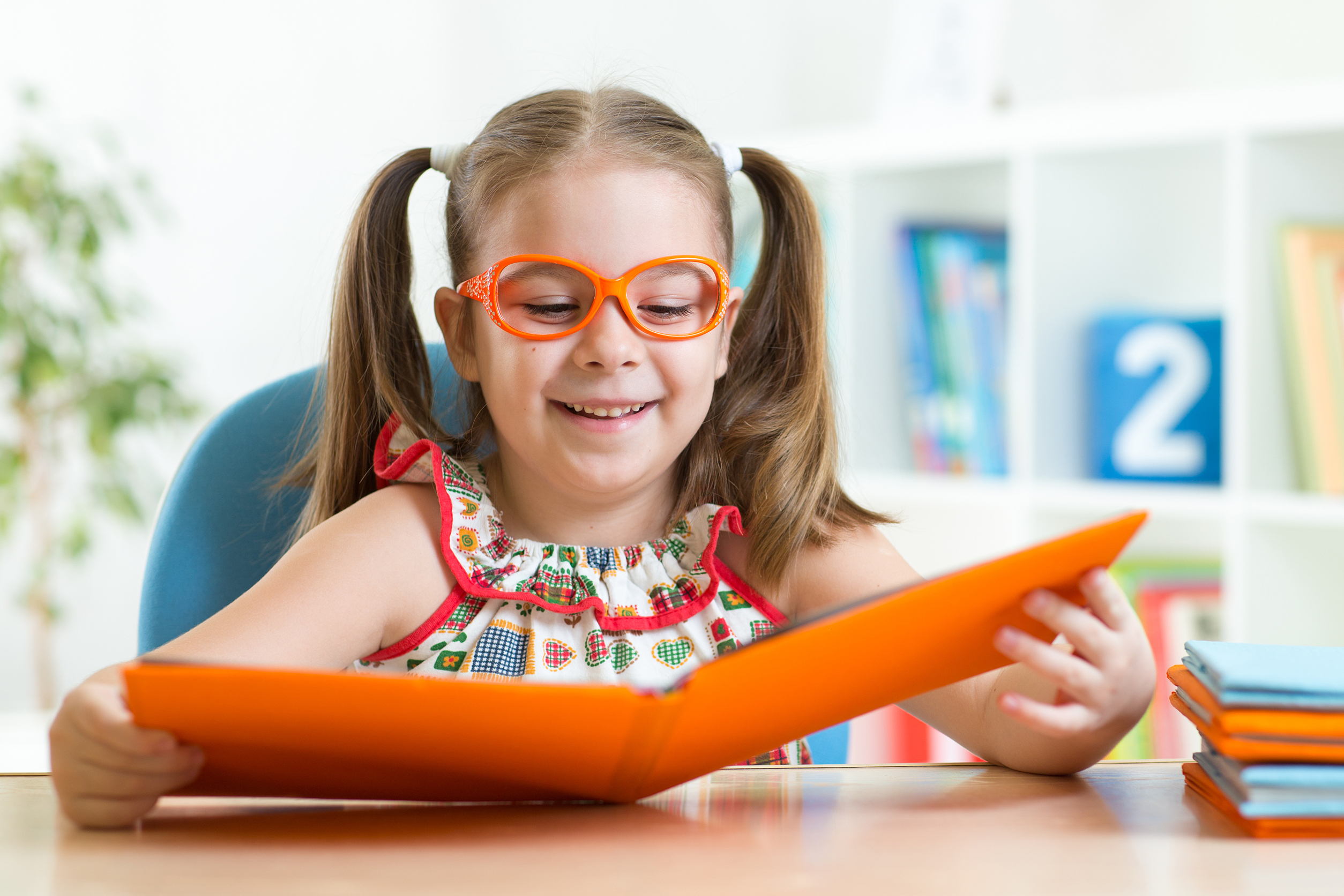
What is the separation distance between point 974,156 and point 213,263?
161 centimetres

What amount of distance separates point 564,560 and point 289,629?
0.24 metres

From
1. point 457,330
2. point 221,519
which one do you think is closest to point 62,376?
point 221,519

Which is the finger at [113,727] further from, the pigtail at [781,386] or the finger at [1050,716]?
the pigtail at [781,386]

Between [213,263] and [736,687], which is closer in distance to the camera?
[736,687]

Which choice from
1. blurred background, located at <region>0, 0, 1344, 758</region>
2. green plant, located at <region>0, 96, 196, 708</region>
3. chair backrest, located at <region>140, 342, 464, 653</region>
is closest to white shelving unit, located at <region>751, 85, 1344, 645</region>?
blurred background, located at <region>0, 0, 1344, 758</region>

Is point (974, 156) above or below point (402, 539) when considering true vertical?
above

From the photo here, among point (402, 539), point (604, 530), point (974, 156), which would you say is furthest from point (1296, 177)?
point (402, 539)

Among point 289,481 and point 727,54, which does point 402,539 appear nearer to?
point 289,481

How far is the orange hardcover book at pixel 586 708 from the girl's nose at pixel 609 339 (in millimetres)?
339

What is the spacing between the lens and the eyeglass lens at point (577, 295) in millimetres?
827

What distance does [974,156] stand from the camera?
1862 mm

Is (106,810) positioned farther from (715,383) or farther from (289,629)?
(715,383)

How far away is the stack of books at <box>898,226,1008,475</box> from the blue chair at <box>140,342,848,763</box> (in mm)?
1064

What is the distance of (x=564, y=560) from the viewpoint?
932 mm
